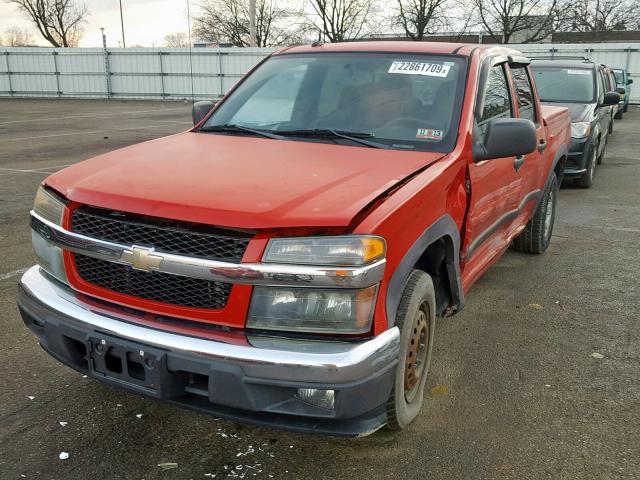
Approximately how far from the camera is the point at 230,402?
2.25 metres

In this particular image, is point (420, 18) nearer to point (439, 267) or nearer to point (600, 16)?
point (600, 16)

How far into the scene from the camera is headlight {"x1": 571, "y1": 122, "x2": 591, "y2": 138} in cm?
871

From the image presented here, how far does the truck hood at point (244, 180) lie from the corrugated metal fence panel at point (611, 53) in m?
25.1

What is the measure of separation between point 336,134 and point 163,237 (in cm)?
136

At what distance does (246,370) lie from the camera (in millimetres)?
2195

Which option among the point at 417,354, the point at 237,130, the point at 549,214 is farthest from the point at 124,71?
the point at 417,354

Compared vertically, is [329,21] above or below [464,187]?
above

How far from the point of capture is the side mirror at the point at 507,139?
3314 mm

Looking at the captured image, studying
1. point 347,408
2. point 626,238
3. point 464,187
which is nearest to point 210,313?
point 347,408

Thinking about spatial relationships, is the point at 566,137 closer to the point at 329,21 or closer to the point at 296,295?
the point at 296,295

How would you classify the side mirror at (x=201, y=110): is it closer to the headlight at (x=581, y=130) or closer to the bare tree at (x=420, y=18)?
the headlight at (x=581, y=130)

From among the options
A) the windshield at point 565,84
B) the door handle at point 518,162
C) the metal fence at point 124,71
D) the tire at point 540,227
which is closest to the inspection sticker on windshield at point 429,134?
the door handle at point 518,162

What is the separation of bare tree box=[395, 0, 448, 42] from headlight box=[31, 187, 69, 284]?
47309 millimetres

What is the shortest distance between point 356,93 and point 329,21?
173ft
